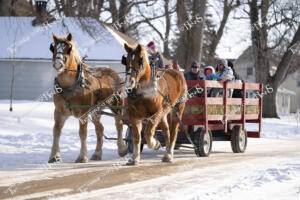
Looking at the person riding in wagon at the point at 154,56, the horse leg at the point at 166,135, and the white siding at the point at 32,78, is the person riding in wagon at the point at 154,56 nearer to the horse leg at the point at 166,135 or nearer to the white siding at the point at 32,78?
the horse leg at the point at 166,135

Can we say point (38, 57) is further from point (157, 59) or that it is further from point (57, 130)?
point (57, 130)

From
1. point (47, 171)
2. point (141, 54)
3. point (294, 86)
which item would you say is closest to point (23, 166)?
point (47, 171)

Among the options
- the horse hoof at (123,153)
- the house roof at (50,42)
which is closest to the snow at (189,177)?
the horse hoof at (123,153)

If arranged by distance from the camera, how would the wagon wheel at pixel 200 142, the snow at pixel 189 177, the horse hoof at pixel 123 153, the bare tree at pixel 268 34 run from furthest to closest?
the bare tree at pixel 268 34
the horse hoof at pixel 123 153
the wagon wheel at pixel 200 142
the snow at pixel 189 177

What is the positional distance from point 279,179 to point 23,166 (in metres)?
4.48

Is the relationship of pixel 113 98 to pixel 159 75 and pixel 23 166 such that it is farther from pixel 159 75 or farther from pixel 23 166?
pixel 23 166

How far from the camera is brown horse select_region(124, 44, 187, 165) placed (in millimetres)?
7797

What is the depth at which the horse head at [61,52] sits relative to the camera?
812 centimetres

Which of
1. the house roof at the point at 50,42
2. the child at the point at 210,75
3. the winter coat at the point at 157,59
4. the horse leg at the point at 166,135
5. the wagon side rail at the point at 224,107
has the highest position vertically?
the house roof at the point at 50,42

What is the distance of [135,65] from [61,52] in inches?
Result: 58.1

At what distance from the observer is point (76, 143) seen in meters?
12.9

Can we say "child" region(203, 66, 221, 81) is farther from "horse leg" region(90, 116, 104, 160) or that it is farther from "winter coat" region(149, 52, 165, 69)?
"horse leg" region(90, 116, 104, 160)

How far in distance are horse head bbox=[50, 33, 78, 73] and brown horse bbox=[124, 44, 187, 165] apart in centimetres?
122

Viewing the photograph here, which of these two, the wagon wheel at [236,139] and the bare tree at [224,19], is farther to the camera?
the bare tree at [224,19]
